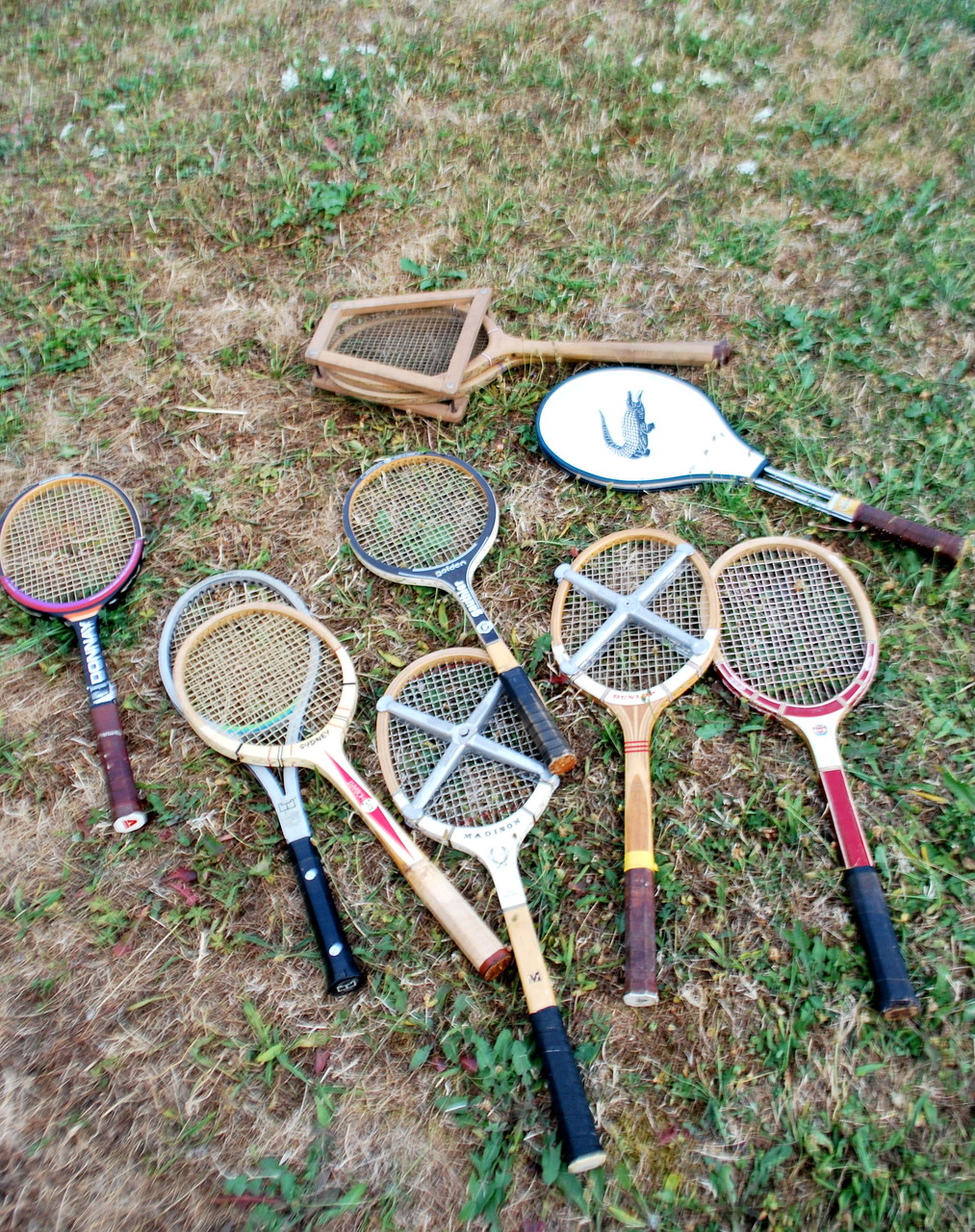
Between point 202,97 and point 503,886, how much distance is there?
4899 millimetres

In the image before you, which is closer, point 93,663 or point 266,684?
point 266,684

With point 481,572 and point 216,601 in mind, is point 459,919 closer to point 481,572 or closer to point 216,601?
point 481,572

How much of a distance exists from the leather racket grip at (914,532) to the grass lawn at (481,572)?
0.09 meters

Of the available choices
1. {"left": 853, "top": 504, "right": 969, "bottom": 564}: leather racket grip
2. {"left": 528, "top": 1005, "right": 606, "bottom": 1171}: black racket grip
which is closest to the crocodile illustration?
{"left": 853, "top": 504, "right": 969, "bottom": 564}: leather racket grip

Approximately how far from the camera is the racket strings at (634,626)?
303 centimetres

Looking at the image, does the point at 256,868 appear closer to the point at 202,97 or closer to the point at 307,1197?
the point at 307,1197

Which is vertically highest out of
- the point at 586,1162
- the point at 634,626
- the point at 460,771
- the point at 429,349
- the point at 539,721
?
the point at 429,349

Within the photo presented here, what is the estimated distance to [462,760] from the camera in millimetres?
2908

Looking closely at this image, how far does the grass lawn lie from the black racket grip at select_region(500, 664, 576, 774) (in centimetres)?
20

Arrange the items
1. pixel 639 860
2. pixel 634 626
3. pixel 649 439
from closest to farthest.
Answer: pixel 639 860 < pixel 634 626 < pixel 649 439

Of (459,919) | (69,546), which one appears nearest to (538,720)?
(459,919)

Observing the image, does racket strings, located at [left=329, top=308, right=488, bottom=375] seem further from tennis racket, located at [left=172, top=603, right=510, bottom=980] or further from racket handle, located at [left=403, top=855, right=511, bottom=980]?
racket handle, located at [left=403, top=855, right=511, bottom=980]

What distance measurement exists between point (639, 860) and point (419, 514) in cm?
159

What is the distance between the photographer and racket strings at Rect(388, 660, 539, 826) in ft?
9.39
